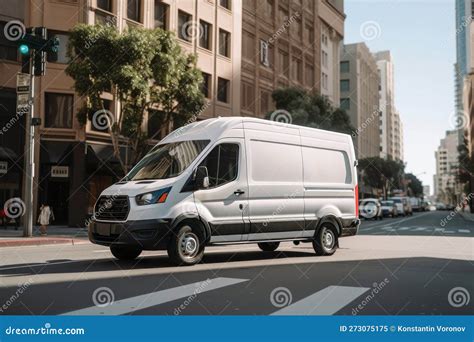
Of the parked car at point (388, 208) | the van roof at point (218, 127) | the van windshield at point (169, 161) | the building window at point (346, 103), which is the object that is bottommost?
the parked car at point (388, 208)

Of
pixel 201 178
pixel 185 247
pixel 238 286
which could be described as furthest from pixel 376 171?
pixel 238 286

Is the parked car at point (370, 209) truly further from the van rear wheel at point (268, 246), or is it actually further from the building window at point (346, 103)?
the building window at point (346, 103)

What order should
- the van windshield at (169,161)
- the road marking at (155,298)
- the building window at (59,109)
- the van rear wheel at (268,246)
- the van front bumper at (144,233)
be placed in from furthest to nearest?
the building window at (59,109)
the van rear wheel at (268,246)
the van windshield at (169,161)
the van front bumper at (144,233)
the road marking at (155,298)

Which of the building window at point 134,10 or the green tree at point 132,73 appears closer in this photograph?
the green tree at point 132,73

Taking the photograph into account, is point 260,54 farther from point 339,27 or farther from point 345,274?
point 345,274

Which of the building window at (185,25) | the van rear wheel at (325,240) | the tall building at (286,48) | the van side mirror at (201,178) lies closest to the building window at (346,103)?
the tall building at (286,48)

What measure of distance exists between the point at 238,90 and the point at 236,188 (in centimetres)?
2859

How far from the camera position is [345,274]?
8.70m

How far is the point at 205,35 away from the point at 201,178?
27.1m

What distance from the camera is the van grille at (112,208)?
928 cm

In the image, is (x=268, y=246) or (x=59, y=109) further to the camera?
(x=59, y=109)

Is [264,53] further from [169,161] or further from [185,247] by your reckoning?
[185,247]

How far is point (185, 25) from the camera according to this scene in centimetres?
3328

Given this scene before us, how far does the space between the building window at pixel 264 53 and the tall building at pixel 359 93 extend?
137 feet
